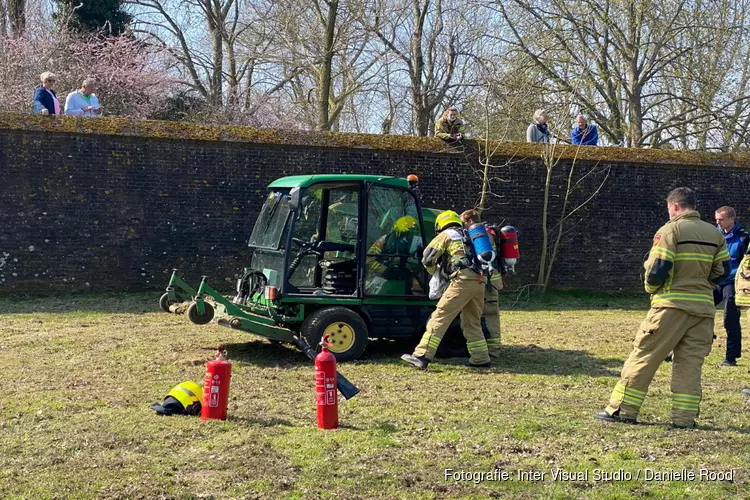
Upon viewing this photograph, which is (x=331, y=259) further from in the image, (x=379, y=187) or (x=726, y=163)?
(x=726, y=163)

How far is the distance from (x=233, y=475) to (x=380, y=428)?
1.55 m

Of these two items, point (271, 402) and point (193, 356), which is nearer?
point (271, 402)

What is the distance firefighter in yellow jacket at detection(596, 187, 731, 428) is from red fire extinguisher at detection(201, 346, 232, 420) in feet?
10.3

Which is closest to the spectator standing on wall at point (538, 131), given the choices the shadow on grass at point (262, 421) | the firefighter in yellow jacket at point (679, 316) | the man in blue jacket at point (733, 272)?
the man in blue jacket at point (733, 272)

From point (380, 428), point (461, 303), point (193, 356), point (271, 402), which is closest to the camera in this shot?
point (380, 428)

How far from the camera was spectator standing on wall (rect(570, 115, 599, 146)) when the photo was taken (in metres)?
17.9

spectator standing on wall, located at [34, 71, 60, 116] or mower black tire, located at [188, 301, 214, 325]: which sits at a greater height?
spectator standing on wall, located at [34, 71, 60, 116]

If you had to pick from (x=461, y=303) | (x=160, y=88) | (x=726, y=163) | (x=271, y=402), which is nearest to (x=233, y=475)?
(x=271, y=402)

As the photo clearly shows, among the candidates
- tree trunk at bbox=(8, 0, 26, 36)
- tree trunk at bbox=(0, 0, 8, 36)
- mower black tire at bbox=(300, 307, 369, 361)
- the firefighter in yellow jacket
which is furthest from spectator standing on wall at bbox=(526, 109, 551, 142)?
tree trunk at bbox=(8, 0, 26, 36)

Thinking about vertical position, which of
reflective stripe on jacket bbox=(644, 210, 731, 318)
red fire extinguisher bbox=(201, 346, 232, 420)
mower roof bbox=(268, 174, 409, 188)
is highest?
mower roof bbox=(268, 174, 409, 188)

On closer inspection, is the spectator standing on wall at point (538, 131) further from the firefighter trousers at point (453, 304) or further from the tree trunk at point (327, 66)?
the firefighter trousers at point (453, 304)

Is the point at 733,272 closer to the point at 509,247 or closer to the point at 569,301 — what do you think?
the point at 509,247

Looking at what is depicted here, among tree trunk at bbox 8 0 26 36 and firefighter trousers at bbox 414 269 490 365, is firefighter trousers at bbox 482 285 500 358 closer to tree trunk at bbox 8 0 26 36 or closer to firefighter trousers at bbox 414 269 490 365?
firefighter trousers at bbox 414 269 490 365

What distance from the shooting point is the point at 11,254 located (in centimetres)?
1455
